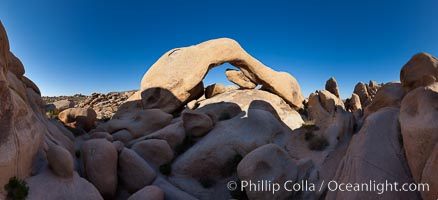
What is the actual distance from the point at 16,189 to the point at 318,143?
565 inches

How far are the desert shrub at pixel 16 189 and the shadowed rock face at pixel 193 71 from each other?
16087 millimetres

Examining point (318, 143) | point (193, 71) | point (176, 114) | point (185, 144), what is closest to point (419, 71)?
point (318, 143)

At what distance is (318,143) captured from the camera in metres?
16.2

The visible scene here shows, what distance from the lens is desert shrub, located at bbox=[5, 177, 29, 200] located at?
8.66 metres

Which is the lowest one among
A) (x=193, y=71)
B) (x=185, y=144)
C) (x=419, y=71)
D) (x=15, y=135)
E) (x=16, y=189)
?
(x=185, y=144)

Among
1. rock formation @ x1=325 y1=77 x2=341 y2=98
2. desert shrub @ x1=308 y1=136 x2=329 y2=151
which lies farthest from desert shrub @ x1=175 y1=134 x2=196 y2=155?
rock formation @ x1=325 y1=77 x2=341 y2=98

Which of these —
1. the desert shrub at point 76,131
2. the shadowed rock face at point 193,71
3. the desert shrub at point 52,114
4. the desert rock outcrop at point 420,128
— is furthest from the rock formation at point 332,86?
the desert shrub at point 52,114

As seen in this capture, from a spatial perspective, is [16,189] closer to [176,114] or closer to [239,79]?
[176,114]

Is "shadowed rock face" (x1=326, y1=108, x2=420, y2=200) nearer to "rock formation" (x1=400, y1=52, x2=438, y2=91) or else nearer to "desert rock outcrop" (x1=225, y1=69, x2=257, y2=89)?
"rock formation" (x1=400, y1=52, x2=438, y2=91)

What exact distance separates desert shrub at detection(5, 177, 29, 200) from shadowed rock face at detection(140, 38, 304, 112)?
16087 millimetres

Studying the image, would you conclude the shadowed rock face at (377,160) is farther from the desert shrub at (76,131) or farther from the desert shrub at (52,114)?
the desert shrub at (52,114)

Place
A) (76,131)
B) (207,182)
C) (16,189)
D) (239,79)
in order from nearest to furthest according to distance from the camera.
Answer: (16,189)
(207,182)
(76,131)
(239,79)

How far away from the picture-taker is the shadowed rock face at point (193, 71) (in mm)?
24969

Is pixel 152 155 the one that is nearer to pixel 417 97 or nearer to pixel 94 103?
pixel 417 97
